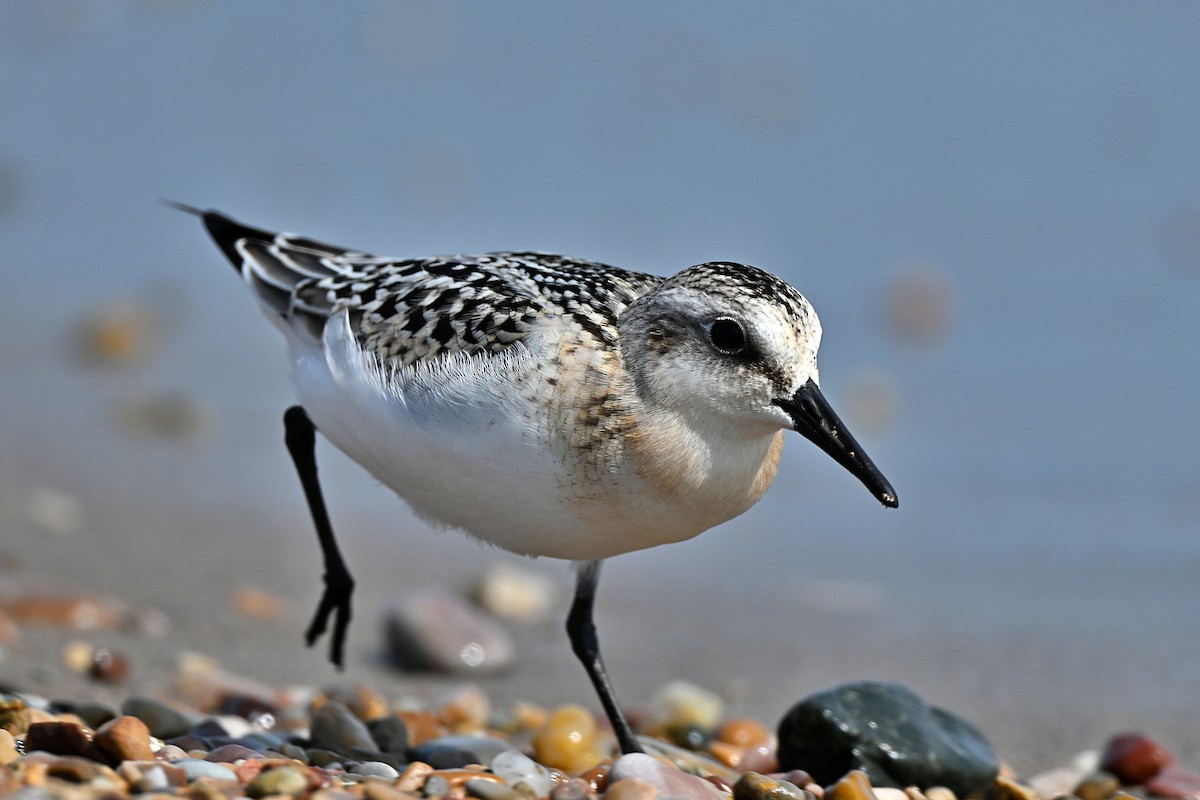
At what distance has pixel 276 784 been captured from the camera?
11.5 feet

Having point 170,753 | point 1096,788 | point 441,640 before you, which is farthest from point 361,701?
point 1096,788

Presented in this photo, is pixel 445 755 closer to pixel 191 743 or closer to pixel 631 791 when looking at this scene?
pixel 191 743

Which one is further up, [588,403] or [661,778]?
[588,403]

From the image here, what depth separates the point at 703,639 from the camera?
6.70 metres

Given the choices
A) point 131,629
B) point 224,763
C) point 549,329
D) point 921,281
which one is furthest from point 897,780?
point 921,281

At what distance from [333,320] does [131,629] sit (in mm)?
1841

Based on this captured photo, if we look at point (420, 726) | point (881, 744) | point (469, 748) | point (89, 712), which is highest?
point (881, 744)

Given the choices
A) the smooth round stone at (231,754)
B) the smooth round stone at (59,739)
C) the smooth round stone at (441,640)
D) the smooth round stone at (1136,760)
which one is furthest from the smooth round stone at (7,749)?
the smooth round stone at (1136,760)

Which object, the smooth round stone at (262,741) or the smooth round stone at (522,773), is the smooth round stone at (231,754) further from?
the smooth round stone at (522,773)

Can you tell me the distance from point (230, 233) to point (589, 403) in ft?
7.44

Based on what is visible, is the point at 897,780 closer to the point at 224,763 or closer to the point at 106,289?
the point at 224,763

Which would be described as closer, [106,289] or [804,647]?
[804,647]

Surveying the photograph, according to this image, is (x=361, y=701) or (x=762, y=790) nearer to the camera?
(x=762, y=790)

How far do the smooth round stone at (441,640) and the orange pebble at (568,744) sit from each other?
3.91 ft
